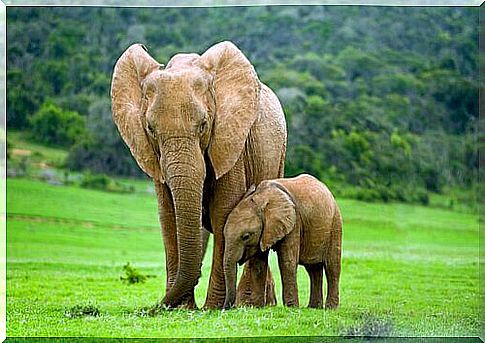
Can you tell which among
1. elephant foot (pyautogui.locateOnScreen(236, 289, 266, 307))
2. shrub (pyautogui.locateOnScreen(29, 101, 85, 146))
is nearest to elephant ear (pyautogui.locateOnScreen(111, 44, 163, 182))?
elephant foot (pyautogui.locateOnScreen(236, 289, 266, 307))

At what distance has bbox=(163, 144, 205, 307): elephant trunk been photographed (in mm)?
5332

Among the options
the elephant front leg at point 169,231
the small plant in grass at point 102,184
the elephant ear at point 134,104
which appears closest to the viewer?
the elephant ear at point 134,104

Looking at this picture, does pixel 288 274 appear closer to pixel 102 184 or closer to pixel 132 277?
pixel 132 277

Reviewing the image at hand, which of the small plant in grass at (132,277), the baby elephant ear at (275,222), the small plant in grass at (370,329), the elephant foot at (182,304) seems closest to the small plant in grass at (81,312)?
the elephant foot at (182,304)

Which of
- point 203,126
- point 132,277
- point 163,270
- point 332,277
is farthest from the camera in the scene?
point 163,270

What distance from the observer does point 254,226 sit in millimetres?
5625

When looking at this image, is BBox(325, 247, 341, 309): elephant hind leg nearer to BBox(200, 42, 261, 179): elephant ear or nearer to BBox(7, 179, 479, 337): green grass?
BBox(7, 179, 479, 337): green grass

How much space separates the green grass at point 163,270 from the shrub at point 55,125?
490mm

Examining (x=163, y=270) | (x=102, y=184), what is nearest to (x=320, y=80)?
(x=102, y=184)

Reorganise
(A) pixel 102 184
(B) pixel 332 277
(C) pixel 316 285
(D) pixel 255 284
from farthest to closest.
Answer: (A) pixel 102 184, (C) pixel 316 285, (B) pixel 332 277, (D) pixel 255 284

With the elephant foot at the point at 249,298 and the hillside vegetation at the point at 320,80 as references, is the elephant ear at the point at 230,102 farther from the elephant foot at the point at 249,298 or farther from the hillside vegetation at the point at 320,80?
the hillside vegetation at the point at 320,80

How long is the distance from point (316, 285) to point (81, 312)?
4.31ft

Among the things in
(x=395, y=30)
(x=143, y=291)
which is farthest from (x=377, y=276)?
(x=395, y=30)

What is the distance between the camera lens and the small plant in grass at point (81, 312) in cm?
589
